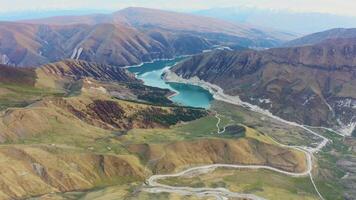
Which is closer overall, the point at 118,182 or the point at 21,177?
the point at 21,177

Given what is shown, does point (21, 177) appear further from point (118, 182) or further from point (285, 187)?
point (285, 187)

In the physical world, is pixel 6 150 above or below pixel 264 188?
above

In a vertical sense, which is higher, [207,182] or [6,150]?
→ [6,150]

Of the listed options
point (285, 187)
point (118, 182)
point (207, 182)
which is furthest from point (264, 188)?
point (118, 182)

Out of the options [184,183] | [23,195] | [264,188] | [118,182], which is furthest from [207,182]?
[23,195]

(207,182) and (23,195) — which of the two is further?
(207,182)

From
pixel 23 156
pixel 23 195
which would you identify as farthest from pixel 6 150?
pixel 23 195

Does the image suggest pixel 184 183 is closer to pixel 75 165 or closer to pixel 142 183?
pixel 142 183

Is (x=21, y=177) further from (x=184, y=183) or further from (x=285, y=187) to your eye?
(x=285, y=187)
